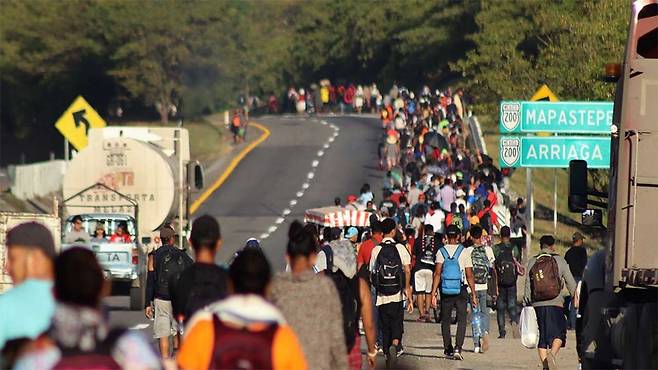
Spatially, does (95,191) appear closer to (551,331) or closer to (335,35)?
(551,331)

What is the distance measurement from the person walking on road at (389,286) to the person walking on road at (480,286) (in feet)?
6.33

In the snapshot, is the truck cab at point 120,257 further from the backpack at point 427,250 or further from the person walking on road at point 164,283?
the person walking on road at point 164,283

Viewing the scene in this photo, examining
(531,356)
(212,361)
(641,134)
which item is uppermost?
(641,134)

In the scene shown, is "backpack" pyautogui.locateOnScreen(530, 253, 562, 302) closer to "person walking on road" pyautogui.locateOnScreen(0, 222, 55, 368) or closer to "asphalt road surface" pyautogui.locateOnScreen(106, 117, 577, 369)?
"asphalt road surface" pyautogui.locateOnScreen(106, 117, 577, 369)

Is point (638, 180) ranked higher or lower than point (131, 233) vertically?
higher

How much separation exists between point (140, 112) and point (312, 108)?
31.8 feet

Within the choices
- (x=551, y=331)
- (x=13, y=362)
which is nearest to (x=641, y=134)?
(x=551, y=331)

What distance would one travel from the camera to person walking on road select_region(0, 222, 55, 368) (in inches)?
298

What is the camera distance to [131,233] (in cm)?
3130

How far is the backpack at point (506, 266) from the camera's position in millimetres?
23359

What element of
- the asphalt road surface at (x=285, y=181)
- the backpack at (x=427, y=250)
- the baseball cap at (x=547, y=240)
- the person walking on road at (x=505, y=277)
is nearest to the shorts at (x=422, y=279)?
the backpack at (x=427, y=250)

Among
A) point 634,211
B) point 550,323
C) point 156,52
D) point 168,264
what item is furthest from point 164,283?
point 156,52

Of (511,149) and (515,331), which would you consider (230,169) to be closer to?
(511,149)

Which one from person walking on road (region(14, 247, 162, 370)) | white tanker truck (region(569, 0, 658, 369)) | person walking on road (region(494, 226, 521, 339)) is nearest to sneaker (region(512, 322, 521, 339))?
person walking on road (region(494, 226, 521, 339))
